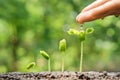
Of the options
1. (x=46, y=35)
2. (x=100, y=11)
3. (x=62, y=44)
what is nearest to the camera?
(x=100, y=11)

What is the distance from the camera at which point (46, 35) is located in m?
3.78

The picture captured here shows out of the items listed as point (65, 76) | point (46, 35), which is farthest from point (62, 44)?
point (46, 35)

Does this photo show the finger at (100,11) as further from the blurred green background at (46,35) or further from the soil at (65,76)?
the blurred green background at (46,35)

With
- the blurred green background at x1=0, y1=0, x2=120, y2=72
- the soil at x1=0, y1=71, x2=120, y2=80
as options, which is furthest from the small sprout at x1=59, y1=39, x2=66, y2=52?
the blurred green background at x1=0, y1=0, x2=120, y2=72

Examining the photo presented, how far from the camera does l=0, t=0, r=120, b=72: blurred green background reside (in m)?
3.72

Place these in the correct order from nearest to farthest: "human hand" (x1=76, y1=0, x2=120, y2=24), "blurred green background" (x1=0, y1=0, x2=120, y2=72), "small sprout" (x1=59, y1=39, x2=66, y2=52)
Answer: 1. "human hand" (x1=76, y1=0, x2=120, y2=24)
2. "small sprout" (x1=59, y1=39, x2=66, y2=52)
3. "blurred green background" (x1=0, y1=0, x2=120, y2=72)

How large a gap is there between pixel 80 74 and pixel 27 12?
2890 millimetres

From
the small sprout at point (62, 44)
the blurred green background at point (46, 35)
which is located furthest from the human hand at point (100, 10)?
the blurred green background at point (46, 35)

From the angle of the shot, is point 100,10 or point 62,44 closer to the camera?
point 100,10

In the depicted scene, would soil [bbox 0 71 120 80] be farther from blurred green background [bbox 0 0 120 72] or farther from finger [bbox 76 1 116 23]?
blurred green background [bbox 0 0 120 72]

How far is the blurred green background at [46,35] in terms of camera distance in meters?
3.72

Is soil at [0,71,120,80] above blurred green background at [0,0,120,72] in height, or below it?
below

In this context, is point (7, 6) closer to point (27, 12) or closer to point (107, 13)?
point (27, 12)

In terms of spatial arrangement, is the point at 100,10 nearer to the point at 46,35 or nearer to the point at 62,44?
the point at 62,44
